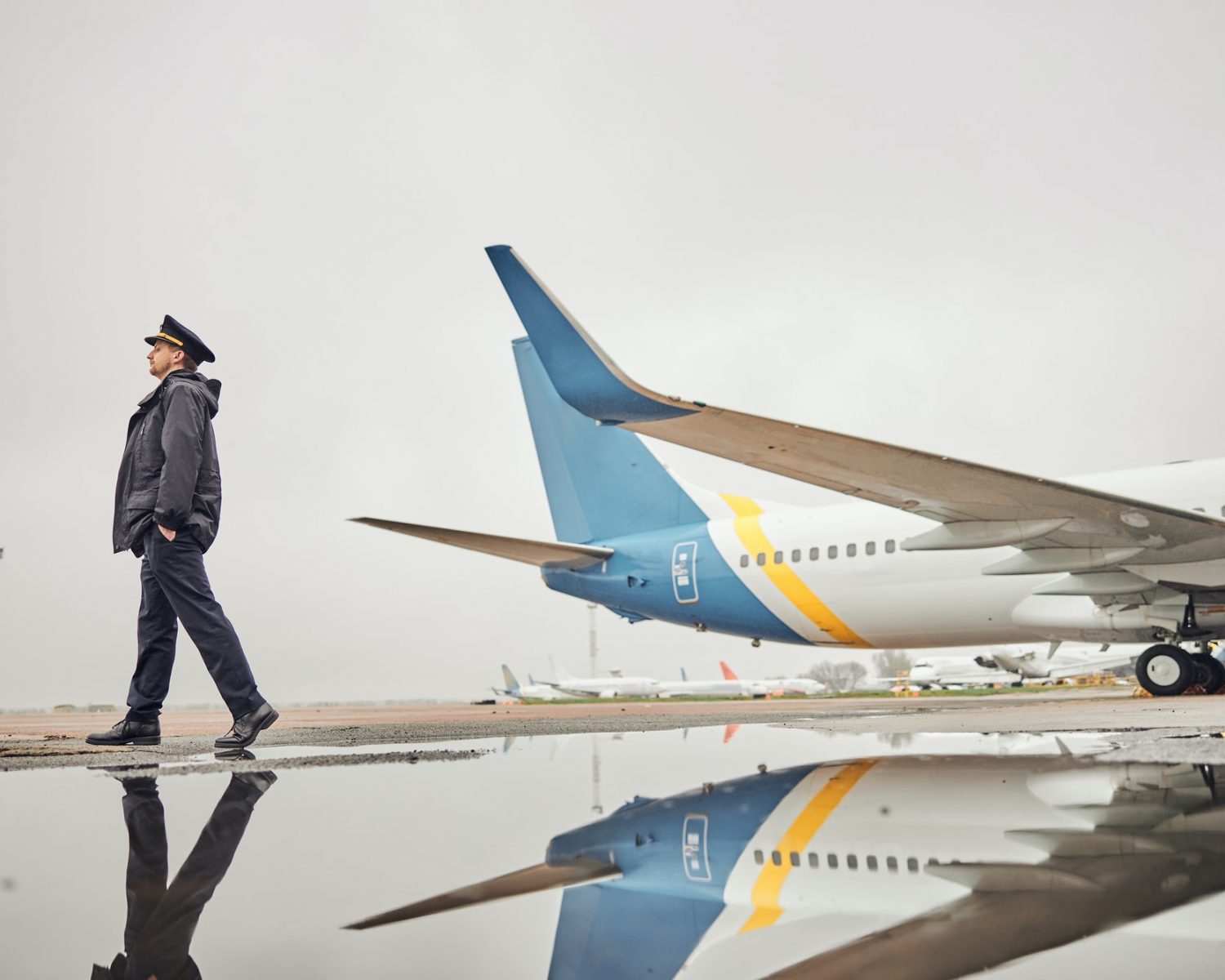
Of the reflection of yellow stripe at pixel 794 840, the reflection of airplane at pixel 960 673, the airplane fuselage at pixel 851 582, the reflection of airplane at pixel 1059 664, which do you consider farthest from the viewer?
the reflection of airplane at pixel 960 673

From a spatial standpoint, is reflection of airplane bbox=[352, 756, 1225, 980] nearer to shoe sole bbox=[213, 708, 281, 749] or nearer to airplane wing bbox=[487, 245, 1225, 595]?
shoe sole bbox=[213, 708, 281, 749]

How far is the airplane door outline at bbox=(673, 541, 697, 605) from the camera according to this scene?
36.8ft

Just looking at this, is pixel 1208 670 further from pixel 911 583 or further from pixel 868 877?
pixel 868 877

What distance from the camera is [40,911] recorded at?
111cm

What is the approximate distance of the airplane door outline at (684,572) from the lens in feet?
36.8

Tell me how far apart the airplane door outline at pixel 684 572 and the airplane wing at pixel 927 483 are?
289 cm

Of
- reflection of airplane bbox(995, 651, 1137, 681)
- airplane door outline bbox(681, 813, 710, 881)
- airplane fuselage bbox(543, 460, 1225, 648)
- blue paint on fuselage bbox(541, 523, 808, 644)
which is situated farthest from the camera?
reflection of airplane bbox(995, 651, 1137, 681)

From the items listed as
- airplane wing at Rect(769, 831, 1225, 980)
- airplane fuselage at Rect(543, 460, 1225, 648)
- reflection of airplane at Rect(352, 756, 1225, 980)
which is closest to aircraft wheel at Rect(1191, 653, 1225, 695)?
airplane fuselage at Rect(543, 460, 1225, 648)

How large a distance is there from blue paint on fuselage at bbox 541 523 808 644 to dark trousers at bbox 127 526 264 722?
24.3 feet

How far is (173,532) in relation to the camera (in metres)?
3.83

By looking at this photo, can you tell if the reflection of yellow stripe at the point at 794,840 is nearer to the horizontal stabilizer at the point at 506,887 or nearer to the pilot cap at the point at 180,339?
the horizontal stabilizer at the point at 506,887

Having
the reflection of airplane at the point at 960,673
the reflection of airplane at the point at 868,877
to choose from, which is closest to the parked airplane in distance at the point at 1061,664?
the reflection of airplane at the point at 960,673

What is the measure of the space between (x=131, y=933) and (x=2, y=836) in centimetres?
100

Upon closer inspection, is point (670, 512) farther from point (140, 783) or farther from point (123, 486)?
point (140, 783)
